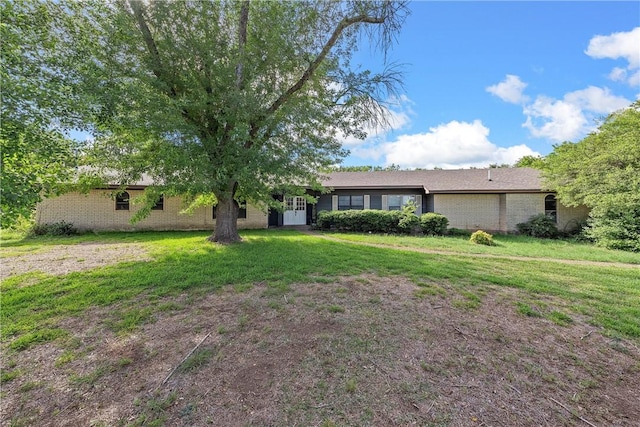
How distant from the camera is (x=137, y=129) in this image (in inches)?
250

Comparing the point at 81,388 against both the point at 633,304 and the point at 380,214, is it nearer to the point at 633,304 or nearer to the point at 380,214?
the point at 633,304

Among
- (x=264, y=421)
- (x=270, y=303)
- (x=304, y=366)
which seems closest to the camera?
(x=264, y=421)

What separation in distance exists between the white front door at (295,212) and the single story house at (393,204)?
50 mm

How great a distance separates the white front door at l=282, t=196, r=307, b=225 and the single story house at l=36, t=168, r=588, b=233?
50 mm

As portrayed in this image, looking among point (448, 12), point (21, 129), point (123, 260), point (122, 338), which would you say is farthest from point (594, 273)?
point (123, 260)

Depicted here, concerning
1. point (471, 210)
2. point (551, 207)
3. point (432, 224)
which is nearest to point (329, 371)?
point (432, 224)

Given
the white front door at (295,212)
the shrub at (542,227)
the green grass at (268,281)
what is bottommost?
the green grass at (268,281)

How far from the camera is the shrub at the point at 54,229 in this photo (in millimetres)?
12531

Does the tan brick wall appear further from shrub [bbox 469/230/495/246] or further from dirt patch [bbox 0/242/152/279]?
dirt patch [bbox 0/242/152/279]

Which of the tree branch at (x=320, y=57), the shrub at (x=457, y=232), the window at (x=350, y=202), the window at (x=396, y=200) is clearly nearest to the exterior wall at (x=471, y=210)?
the shrub at (x=457, y=232)

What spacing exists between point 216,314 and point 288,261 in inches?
126

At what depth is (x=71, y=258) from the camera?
7453 millimetres

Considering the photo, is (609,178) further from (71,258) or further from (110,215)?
(110,215)

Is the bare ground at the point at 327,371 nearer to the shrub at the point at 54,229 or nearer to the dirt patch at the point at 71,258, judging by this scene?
the dirt patch at the point at 71,258
